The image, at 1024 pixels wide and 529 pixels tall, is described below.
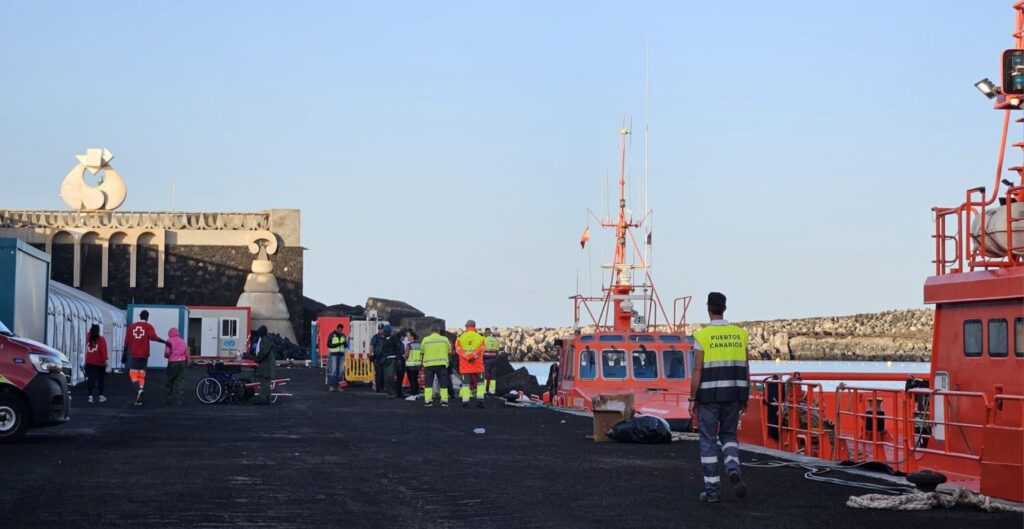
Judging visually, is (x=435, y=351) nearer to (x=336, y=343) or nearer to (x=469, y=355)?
(x=469, y=355)

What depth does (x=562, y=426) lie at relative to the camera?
24.3 m

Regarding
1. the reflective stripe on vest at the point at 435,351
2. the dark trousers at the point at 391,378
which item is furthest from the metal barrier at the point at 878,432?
the dark trousers at the point at 391,378

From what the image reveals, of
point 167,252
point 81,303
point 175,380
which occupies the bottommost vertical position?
point 175,380

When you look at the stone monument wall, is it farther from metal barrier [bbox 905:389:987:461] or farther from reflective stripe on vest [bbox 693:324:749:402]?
reflective stripe on vest [bbox 693:324:749:402]

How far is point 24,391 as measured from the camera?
1833cm

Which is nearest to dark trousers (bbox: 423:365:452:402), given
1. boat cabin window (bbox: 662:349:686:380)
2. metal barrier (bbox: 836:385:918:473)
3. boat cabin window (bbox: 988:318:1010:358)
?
boat cabin window (bbox: 662:349:686:380)

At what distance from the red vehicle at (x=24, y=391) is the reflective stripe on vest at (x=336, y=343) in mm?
20593

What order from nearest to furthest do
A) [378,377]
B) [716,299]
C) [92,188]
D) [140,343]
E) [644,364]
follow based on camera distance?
[716,299], [644,364], [140,343], [378,377], [92,188]

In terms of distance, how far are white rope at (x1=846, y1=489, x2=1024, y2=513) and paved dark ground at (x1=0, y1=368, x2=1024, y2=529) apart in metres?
0.13

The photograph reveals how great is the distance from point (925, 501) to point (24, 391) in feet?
38.7

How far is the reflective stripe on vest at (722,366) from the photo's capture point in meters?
12.9

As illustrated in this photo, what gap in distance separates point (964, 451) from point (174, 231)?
7527cm

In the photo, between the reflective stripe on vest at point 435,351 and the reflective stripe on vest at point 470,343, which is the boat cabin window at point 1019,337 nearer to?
the reflective stripe on vest at point 470,343

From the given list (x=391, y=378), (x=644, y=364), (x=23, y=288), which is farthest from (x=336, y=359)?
(x=23, y=288)
